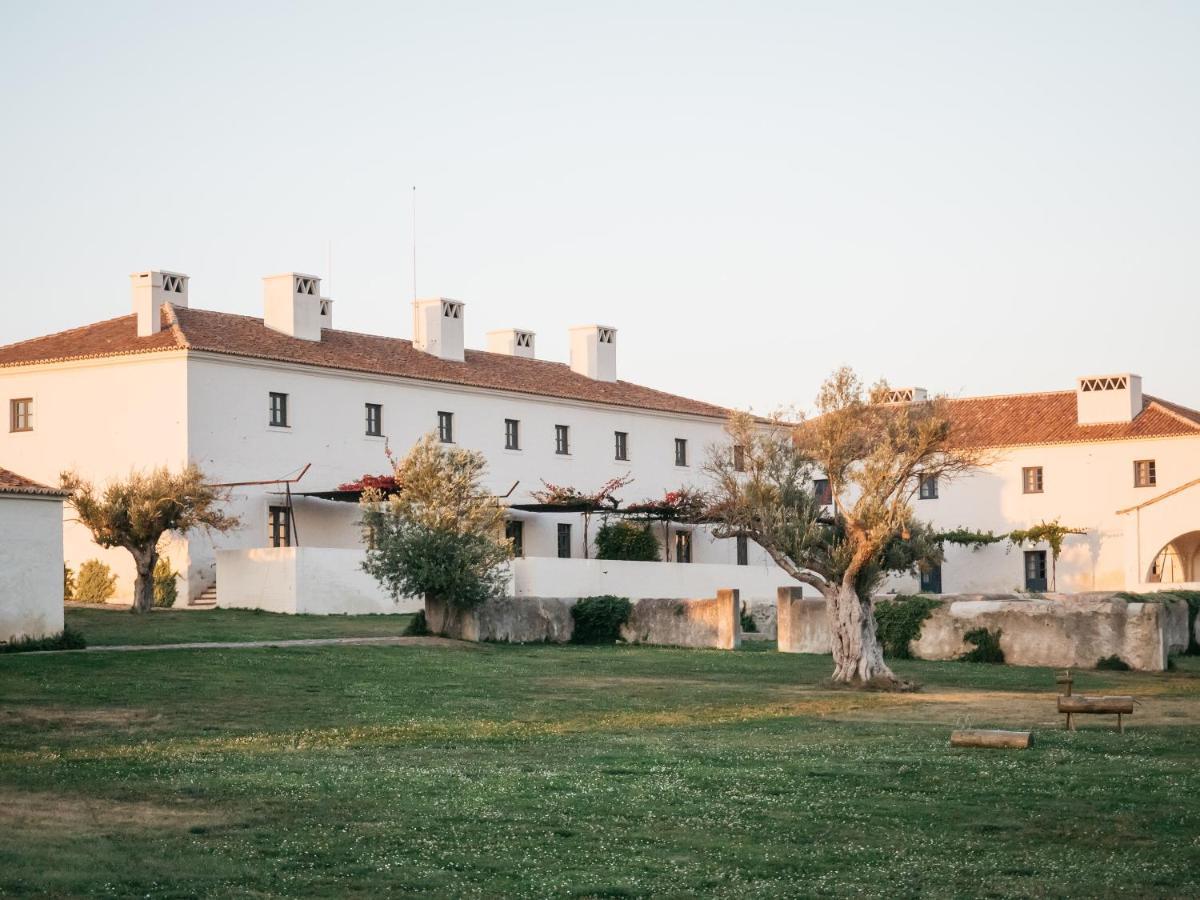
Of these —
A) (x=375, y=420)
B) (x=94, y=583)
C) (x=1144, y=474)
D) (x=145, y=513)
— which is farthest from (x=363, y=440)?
(x=1144, y=474)

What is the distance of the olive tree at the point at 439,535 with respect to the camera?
109 feet

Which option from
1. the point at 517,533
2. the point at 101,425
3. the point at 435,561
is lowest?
the point at 435,561

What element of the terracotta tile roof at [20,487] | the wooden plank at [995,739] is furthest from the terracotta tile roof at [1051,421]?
the wooden plank at [995,739]

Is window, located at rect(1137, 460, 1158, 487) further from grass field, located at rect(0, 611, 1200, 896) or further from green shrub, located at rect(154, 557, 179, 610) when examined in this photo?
grass field, located at rect(0, 611, 1200, 896)

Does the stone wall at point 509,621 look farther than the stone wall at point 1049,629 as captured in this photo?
Yes

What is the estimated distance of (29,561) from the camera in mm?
27656

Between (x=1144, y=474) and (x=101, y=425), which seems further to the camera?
(x=1144, y=474)

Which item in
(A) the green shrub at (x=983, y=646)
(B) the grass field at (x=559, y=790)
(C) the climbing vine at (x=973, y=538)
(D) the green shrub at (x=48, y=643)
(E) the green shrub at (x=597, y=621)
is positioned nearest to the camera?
(B) the grass field at (x=559, y=790)

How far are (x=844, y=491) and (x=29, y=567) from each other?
13178 mm

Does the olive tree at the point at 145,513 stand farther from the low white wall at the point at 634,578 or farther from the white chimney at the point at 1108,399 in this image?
the white chimney at the point at 1108,399

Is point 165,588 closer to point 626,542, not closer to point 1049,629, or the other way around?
point 626,542

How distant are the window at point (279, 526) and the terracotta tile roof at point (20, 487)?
52.2ft

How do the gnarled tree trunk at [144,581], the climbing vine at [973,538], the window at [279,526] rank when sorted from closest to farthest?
1. the gnarled tree trunk at [144,581]
2. the window at [279,526]
3. the climbing vine at [973,538]

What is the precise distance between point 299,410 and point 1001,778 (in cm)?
3316
